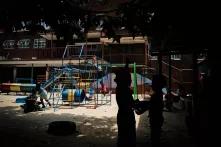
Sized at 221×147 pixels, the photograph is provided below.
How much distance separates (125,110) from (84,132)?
16.3ft

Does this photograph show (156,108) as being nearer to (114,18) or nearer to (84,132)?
(114,18)

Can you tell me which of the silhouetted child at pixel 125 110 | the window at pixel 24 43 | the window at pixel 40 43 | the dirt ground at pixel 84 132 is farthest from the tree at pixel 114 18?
the window at pixel 24 43

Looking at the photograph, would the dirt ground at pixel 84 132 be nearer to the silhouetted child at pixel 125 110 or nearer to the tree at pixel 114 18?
the silhouetted child at pixel 125 110

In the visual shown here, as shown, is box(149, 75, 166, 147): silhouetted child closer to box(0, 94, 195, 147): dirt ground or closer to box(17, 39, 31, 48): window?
box(0, 94, 195, 147): dirt ground

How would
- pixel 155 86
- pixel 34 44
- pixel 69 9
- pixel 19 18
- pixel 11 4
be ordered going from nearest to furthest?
pixel 155 86, pixel 11 4, pixel 19 18, pixel 69 9, pixel 34 44

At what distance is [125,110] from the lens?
5664 mm

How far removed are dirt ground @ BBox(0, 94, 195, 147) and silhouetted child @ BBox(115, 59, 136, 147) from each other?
8.69 feet

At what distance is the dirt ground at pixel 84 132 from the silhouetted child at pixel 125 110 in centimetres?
265

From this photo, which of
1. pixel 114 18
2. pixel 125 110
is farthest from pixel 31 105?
pixel 125 110

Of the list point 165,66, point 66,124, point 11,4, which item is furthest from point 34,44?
point 11,4

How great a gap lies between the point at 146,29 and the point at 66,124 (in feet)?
14.4

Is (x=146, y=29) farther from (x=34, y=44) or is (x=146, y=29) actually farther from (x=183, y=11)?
(x=34, y=44)

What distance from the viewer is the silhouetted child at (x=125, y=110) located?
564cm

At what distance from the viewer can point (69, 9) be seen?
26.1 ft
